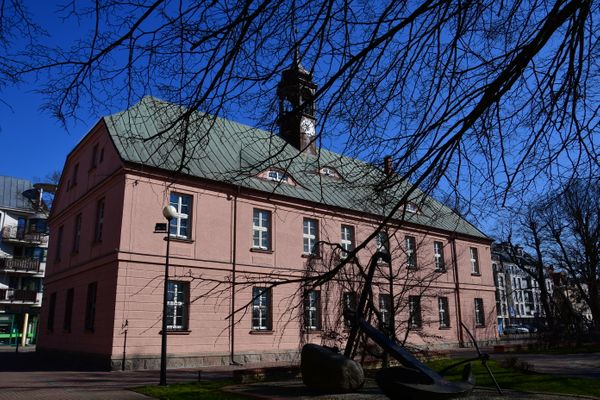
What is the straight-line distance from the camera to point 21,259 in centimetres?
4866

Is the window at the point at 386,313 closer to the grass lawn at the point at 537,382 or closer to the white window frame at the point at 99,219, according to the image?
the grass lawn at the point at 537,382

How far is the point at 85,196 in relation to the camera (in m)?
22.9

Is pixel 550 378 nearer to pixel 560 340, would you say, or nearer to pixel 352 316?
pixel 352 316

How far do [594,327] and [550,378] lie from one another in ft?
69.1

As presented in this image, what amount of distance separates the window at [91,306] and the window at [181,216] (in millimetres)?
3888

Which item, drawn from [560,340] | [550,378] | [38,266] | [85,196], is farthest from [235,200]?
[38,266]

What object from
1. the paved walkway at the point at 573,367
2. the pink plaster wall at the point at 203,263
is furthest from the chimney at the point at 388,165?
the paved walkway at the point at 573,367

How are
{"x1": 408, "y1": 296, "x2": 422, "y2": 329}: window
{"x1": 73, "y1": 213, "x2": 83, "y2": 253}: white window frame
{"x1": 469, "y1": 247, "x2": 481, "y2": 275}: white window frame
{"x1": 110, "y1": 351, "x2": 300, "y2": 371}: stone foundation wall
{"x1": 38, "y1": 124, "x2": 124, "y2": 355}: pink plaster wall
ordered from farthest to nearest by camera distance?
{"x1": 469, "y1": 247, "x2": 481, "y2": 275}: white window frame → {"x1": 73, "y1": 213, "x2": 83, "y2": 253}: white window frame → {"x1": 38, "y1": 124, "x2": 124, "y2": 355}: pink plaster wall → {"x1": 110, "y1": 351, "x2": 300, "y2": 371}: stone foundation wall → {"x1": 408, "y1": 296, "x2": 422, "y2": 329}: window

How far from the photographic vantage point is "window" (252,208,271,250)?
75.2ft

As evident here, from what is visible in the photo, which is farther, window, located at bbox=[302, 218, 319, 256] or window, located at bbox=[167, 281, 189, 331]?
window, located at bbox=[302, 218, 319, 256]

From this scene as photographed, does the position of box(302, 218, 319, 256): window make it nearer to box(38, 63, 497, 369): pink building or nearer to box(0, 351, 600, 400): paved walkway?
box(38, 63, 497, 369): pink building

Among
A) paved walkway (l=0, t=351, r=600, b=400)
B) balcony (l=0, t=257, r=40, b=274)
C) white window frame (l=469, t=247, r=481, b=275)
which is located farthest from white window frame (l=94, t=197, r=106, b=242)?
balcony (l=0, t=257, r=40, b=274)

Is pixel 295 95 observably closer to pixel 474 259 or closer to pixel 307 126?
pixel 307 126

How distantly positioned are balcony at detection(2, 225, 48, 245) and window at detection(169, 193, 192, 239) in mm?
36699
